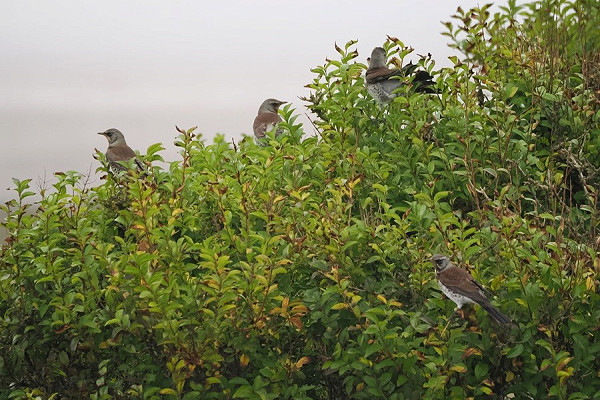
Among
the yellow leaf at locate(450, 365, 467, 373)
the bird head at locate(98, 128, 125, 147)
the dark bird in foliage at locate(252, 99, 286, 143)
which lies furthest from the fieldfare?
the bird head at locate(98, 128, 125, 147)

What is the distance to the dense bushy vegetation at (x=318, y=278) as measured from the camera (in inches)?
243

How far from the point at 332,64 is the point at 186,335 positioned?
376cm

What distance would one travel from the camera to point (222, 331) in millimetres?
6281

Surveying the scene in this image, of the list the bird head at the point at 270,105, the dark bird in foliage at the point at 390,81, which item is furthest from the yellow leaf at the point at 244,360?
the bird head at the point at 270,105

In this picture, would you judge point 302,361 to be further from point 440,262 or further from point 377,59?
point 377,59

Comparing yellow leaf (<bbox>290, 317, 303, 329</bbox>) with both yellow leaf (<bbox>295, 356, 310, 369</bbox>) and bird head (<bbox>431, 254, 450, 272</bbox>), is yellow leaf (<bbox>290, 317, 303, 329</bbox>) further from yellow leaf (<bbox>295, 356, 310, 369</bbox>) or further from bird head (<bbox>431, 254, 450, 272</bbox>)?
bird head (<bbox>431, 254, 450, 272</bbox>)

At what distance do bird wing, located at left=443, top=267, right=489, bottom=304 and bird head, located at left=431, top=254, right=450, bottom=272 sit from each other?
0.09 m

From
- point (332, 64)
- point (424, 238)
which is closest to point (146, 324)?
point (424, 238)

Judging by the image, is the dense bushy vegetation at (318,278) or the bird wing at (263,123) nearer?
the dense bushy vegetation at (318,278)

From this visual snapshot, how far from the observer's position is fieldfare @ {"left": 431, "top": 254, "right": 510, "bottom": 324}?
5.86 meters

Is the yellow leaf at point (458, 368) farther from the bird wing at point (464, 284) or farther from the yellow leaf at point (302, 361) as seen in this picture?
the yellow leaf at point (302, 361)

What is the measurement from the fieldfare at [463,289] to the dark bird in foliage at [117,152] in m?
3.56

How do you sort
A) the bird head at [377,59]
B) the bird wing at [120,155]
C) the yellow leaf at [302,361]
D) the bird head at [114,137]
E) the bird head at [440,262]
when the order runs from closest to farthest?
the bird head at [440,262] → the yellow leaf at [302,361] → the bird wing at [120,155] → the bird head at [377,59] → the bird head at [114,137]

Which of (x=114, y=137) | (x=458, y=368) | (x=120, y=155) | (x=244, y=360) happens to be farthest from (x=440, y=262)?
(x=114, y=137)
